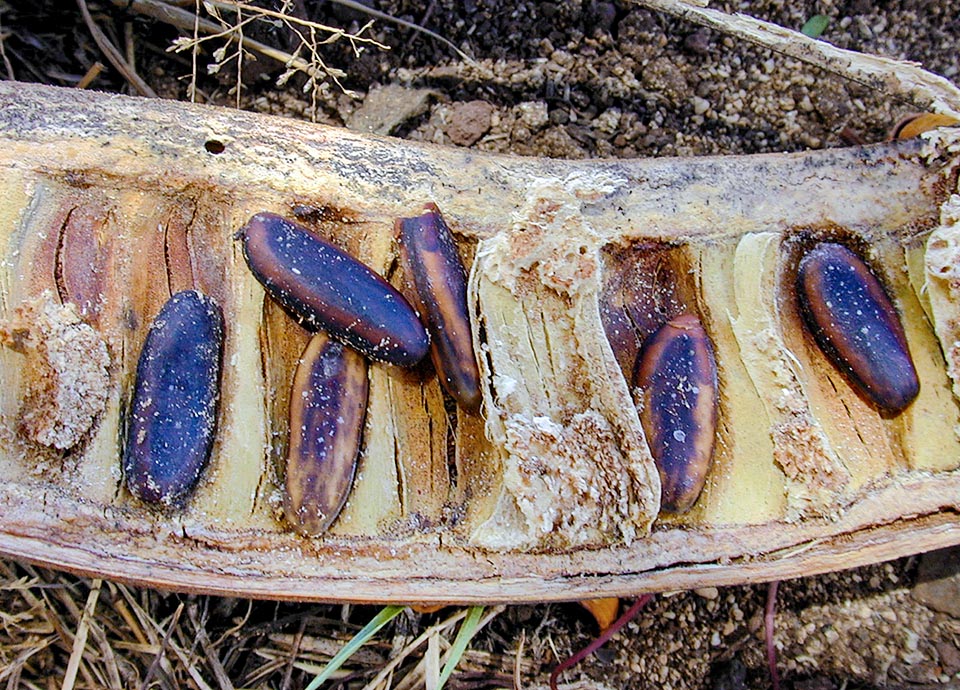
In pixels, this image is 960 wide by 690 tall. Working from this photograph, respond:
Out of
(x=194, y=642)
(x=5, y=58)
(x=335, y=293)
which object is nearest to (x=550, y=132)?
(x=335, y=293)

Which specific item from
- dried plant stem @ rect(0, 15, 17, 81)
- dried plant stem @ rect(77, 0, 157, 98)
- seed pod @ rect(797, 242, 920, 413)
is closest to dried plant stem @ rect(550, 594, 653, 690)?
seed pod @ rect(797, 242, 920, 413)

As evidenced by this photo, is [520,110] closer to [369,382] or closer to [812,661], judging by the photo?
[369,382]

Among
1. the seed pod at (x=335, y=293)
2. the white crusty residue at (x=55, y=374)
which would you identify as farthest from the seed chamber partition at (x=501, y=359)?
the seed pod at (x=335, y=293)

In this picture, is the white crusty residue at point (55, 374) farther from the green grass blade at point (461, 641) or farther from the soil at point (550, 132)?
the green grass blade at point (461, 641)

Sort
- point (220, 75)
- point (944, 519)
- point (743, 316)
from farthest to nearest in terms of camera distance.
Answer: point (220, 75) → point (743, 316) → point (944, 519)

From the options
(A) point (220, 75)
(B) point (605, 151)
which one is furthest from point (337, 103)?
(B) point (605, 151)

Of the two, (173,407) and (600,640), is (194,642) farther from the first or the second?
(600,640)
